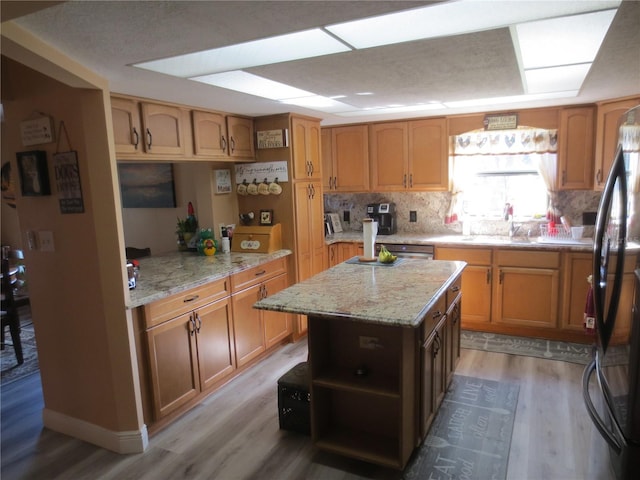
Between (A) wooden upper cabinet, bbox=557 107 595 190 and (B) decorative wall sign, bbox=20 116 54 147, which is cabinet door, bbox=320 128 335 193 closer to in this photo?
(A) wooden upper cabinet, bbox=557 107 595 190

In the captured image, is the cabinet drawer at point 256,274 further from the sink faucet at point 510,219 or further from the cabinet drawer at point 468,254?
the sink faucet at point 510,219

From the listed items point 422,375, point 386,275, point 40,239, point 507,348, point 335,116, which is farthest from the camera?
point 335,116

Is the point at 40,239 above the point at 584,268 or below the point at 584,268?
above

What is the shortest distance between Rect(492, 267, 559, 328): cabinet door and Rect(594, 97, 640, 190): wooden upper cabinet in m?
0.91

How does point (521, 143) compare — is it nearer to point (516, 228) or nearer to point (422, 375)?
point (516, 228)

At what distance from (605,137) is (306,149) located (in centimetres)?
253

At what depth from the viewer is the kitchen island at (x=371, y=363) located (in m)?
2.12

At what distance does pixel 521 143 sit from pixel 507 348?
1.92m

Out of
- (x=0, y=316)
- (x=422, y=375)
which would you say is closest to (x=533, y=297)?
(x=422, y=375)

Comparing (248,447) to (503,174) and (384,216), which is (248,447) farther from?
(503,174)

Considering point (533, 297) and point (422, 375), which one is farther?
point (533, 297)

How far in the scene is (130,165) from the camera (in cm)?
430

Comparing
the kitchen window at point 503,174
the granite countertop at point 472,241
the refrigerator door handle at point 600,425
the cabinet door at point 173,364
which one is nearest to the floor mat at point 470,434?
the refrigerator door handle at point 600,425

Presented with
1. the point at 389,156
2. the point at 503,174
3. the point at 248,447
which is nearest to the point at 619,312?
the point at 248,447
